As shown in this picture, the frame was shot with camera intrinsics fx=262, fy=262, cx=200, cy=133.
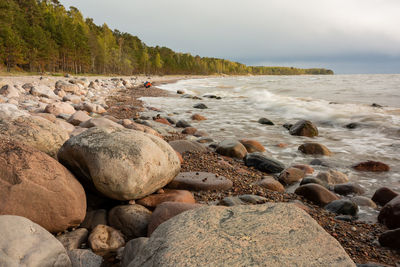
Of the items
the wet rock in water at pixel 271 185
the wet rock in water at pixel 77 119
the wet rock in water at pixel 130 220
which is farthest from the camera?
the wet rock in water at pixel 77 119

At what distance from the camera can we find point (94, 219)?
105 inches

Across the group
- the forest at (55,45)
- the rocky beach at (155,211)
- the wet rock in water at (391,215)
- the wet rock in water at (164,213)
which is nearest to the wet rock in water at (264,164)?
the rocky beach at (155,211)

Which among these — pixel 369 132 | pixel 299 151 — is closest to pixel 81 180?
pixel 299 151

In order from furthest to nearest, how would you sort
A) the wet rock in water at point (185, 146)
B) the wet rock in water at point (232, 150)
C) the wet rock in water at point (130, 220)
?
the wet rock in water at point (232, 150) → the wet rock in water at point (185, 146) → the wet rock in water at point (130, 220)

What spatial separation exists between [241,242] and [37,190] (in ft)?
5.68

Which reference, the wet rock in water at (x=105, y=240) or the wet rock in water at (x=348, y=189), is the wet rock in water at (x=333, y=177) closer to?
the wet rock in water at (x=348, y=189)

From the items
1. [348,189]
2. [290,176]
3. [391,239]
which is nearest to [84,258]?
[391,239]

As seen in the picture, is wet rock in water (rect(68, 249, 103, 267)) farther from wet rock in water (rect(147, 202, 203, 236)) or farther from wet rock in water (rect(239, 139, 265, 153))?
wet rock in water (rect(239, 139, 265, 153))

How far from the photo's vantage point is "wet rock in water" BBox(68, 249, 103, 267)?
6.44 ft

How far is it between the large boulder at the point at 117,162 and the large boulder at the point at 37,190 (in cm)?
26

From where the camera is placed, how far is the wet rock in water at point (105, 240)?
2.24m

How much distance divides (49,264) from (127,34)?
343 feet

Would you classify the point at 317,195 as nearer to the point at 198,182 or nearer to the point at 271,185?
the point at 271,185

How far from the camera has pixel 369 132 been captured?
8570mm
